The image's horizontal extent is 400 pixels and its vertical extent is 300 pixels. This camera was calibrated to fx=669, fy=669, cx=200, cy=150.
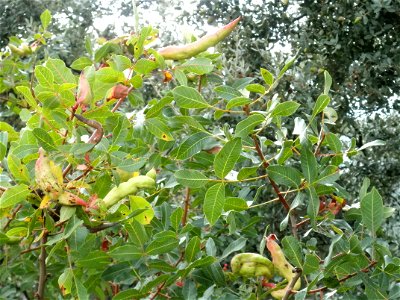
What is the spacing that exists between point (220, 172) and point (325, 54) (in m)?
2.28

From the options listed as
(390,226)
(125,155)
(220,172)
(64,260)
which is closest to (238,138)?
(220,172)

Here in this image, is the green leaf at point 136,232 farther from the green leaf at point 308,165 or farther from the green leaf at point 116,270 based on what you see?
the green leaf at point 308,165

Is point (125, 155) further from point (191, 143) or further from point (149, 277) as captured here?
point (149, 277)

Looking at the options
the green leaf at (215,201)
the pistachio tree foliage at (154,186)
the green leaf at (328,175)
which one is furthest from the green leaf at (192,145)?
the green leaf at (328,175)

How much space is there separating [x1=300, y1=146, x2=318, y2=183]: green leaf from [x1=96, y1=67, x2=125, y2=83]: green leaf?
36 cm

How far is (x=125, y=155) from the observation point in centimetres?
113

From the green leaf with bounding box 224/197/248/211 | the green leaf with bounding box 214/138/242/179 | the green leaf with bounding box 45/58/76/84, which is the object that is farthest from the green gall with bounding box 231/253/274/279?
the green leaf with bounding box 45/58/76/84

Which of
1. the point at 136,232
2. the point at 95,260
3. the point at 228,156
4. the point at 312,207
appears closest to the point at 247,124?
the point at 228,156

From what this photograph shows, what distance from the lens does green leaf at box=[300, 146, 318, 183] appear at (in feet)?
3.38

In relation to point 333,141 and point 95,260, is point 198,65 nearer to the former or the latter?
point 333,141

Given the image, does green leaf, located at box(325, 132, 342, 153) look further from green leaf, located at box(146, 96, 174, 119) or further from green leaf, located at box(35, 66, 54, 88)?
green leaf, located at box(35, 66, 54, 88)

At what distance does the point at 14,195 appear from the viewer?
3.42 ft

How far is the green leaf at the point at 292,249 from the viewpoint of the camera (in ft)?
3.45

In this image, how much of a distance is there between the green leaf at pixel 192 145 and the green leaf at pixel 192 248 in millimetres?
153
